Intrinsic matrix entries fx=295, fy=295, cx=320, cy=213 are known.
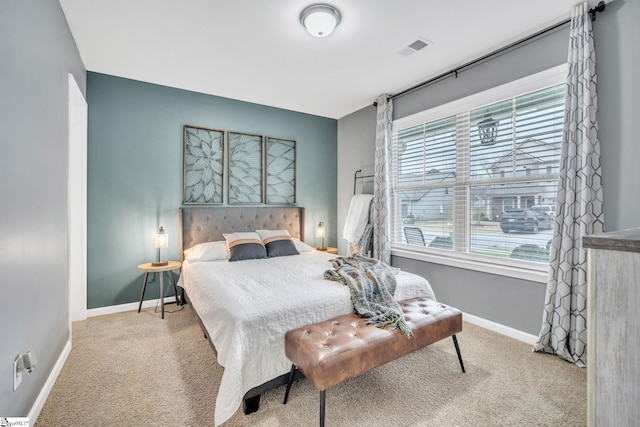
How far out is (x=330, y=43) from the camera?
2.69m

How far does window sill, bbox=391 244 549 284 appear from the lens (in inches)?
102

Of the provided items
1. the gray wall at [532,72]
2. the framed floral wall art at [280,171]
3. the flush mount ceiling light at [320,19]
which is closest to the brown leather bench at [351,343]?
the gray wall at [532,72]

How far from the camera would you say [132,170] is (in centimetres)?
345

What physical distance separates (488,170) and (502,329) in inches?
60.9

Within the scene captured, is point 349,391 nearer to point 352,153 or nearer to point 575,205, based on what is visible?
point 575,205

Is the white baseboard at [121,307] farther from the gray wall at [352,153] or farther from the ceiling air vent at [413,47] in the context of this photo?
the ceiling air vent at [413,47]

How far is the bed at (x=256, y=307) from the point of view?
5.49 ft

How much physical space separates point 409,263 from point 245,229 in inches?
87.9

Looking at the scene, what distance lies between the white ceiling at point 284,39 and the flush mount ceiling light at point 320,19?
52mm

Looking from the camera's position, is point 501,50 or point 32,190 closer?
point 32,190

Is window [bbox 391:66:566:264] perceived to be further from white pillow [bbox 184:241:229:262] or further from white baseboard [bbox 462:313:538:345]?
white pillow [bbox 184:241:229:262]

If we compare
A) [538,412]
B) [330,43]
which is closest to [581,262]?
[538,412]

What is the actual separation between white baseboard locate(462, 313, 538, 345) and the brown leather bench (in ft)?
3.08

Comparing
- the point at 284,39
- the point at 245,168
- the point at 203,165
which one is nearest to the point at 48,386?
the point at 203,165
